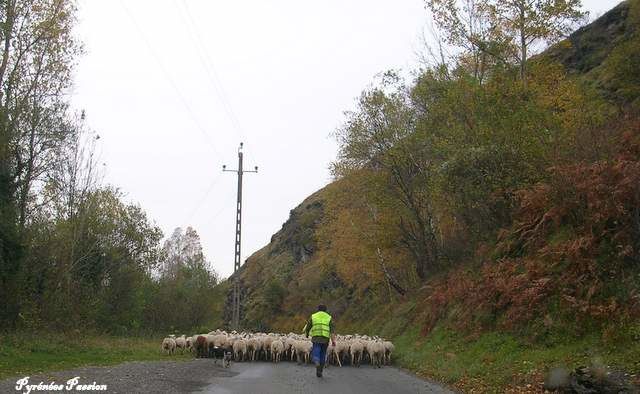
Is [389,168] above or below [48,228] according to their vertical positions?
above

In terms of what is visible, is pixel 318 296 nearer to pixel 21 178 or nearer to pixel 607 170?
pixel 21 178

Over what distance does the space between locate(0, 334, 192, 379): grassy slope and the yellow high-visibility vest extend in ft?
21.9

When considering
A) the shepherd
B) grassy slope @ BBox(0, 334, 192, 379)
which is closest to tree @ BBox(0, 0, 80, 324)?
grassy slope @ BBox(0, 334, 192, 379)

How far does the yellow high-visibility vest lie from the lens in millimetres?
15133

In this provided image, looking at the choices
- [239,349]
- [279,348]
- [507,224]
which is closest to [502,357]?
[507,224]

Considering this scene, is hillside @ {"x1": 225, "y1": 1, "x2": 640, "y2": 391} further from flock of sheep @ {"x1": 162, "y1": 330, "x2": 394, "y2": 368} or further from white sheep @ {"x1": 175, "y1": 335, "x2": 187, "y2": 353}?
white sheep @ {"x1": 175, "y1": 335, "x2": 187, "y2": 353}

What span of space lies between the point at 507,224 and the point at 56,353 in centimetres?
1670

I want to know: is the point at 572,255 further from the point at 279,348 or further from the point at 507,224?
the point at 279,348

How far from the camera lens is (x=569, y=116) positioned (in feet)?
72.2

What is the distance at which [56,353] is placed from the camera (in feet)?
64.1

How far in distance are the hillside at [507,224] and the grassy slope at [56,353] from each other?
10.2 meters

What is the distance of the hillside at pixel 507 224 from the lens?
1277 cm

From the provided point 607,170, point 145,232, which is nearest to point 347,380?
point 607,170

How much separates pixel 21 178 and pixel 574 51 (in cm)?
3717
